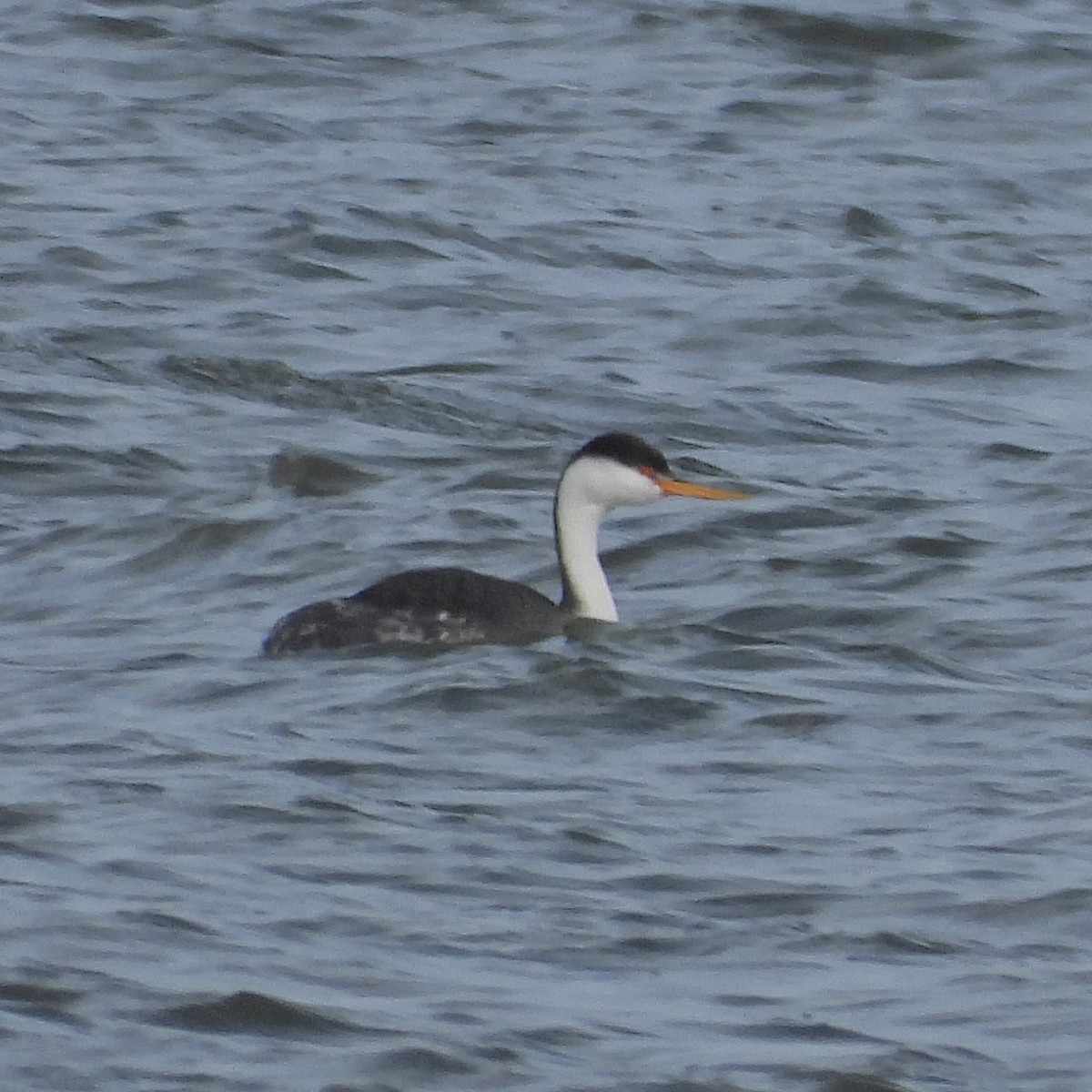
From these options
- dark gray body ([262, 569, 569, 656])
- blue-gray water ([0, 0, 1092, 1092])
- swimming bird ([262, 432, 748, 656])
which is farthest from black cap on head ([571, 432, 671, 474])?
dark gray body ([262, 569, 569, 656])

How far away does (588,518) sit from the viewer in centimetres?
1195

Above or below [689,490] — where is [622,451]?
above

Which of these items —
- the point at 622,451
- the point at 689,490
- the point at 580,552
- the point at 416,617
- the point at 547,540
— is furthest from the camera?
the point at 547,540

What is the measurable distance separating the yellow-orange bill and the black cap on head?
7 cm

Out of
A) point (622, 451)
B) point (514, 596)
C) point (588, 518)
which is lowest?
point (514, 596)

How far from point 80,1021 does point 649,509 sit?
21.5 ft

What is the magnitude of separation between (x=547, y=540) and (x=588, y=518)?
1.21m

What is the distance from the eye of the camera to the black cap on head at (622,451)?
12.0 m

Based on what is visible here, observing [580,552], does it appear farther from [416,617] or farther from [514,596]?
[416,617]

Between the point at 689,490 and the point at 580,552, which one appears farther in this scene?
the point at 689,490

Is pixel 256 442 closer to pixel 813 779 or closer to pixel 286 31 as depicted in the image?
pixel 813 779

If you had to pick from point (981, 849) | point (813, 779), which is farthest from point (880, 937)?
point (813, 779)

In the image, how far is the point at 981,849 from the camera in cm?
873

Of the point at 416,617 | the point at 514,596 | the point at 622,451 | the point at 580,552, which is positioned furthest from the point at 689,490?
the point at 416,617
